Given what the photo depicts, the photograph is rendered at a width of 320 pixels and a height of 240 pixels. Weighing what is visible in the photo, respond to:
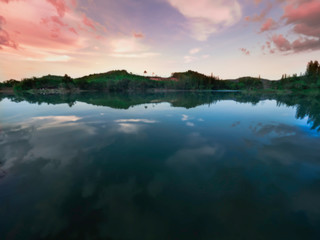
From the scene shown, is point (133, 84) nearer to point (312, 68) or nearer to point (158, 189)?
point (312, 68)

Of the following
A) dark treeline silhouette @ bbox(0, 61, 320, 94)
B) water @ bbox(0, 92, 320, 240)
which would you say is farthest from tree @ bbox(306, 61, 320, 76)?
water @ bbox(0, 92, 320, 240)

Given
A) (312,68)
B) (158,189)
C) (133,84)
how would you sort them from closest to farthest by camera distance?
(158,189), (312,68), (133,84)

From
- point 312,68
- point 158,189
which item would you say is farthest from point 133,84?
point 158,189

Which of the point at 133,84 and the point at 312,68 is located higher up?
the point at 312,68

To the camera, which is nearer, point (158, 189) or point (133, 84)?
point (158, 189)

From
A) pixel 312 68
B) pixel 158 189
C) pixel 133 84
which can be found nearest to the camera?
pixel 158 189

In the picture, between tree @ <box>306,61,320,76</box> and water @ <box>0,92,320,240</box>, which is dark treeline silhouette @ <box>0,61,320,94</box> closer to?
tree @ <box>306,61,320,76</box>

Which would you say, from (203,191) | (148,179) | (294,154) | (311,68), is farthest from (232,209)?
(311,68)

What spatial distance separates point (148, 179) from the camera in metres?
6.62

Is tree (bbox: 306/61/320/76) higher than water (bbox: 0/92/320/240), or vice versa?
tree (bbox: 306/61/320/76)

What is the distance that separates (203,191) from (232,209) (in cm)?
116

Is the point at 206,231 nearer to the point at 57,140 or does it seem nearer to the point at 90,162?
the point at 90,162

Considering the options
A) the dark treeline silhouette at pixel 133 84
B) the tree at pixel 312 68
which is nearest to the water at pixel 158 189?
the dark treeline silhouette at pixel 133 84

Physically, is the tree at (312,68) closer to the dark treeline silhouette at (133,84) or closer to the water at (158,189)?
the dark treeline silhouette at (133,84)
